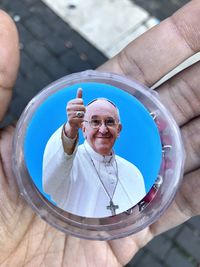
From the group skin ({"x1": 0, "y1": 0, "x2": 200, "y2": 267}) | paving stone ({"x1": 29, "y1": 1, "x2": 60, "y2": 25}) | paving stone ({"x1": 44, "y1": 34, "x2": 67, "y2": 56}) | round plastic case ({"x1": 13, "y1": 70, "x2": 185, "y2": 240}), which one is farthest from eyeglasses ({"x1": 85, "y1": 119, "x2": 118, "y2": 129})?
paving stone ({"x1": 29, "y1": 1, "x2": 60, "y2": 25})

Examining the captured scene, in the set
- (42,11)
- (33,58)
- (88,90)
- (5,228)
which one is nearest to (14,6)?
(42,11)

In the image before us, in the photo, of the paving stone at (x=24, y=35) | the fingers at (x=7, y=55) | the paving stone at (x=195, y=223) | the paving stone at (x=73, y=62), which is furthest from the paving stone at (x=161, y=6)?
the fingers at (x=7, y=55)

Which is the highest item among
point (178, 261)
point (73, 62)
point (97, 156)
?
point (97, 156)

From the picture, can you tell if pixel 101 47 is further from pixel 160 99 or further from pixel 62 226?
→ pixel 62 226

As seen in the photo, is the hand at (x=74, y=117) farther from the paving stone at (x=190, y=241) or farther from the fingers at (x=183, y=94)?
the paving stone at (x=190, y=241)

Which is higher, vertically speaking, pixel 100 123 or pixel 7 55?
pixel 7 55

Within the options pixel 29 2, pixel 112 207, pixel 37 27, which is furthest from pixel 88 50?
pixel 112 207

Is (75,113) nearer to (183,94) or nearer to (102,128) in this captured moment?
(102,128)
